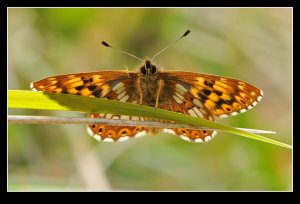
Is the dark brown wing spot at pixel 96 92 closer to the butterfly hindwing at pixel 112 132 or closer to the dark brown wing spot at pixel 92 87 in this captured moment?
the dark brown wing spot at pixel 92 87

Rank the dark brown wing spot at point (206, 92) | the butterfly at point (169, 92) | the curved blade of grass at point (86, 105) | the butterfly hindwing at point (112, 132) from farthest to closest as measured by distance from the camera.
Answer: the butterfly hindwing at point (112, 132) → the dark brown wing spot at point (206, 92) → the butterfly at point (169, 92) → the curved blade of grass at point (86, 105)

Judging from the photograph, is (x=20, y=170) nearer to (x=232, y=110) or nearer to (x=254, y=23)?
(x=232, y=110)

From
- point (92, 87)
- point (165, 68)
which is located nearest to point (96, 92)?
point (92, 87)

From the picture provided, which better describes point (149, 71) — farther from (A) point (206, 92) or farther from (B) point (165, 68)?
(B) point (165, 68)

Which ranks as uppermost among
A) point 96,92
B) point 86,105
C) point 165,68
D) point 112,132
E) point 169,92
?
point 165,68

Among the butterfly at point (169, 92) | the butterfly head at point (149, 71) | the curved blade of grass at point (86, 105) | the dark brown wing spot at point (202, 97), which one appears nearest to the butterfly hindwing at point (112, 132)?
the butterfly at point (169, 92)

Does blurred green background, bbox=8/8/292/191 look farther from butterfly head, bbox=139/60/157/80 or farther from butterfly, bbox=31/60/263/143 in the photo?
butterfly head, bbox=139/60/157/80

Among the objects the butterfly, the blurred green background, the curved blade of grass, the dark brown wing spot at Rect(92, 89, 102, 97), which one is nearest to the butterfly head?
the butterfly
